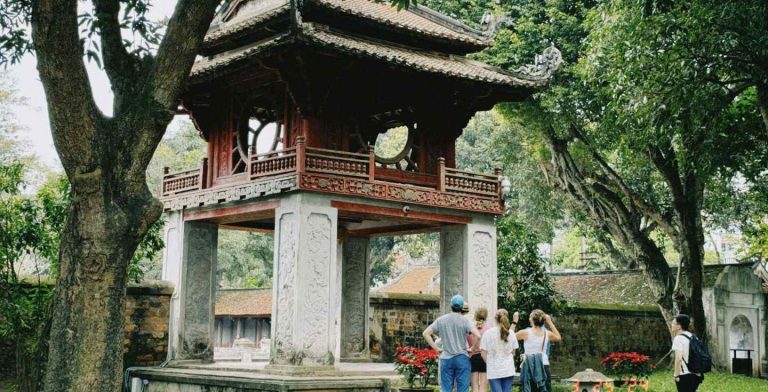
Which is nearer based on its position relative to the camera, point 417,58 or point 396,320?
point 417,58

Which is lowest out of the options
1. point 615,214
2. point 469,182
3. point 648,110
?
point 469,182

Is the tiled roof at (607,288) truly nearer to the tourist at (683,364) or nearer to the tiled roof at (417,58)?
the tiled roof at (417,58)

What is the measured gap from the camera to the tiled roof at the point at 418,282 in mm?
37875

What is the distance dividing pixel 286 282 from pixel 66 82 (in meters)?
7.20

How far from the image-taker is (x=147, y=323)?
1706 cm

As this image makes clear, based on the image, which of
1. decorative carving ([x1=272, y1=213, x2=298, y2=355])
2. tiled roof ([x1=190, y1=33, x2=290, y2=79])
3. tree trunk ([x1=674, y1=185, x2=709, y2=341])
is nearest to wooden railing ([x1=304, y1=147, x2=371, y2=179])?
decorative carving ([x1=272, y1=213, x2=298, y2=355])

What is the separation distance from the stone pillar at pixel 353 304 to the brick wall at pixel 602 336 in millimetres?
7264

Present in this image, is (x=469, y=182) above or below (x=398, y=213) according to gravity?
above

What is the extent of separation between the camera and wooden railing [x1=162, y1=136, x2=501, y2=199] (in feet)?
50.8

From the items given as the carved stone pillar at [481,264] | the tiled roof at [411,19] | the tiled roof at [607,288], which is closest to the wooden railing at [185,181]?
the tiled roof at [411,19]

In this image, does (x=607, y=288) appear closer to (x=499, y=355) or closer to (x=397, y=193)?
(x=397, y=193)

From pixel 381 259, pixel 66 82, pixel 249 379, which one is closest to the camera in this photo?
pixel 66 82

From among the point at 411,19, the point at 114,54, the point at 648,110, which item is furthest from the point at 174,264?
the point at 648,110

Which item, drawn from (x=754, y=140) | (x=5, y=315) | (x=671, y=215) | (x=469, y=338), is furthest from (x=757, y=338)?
(x=5, y=315)
